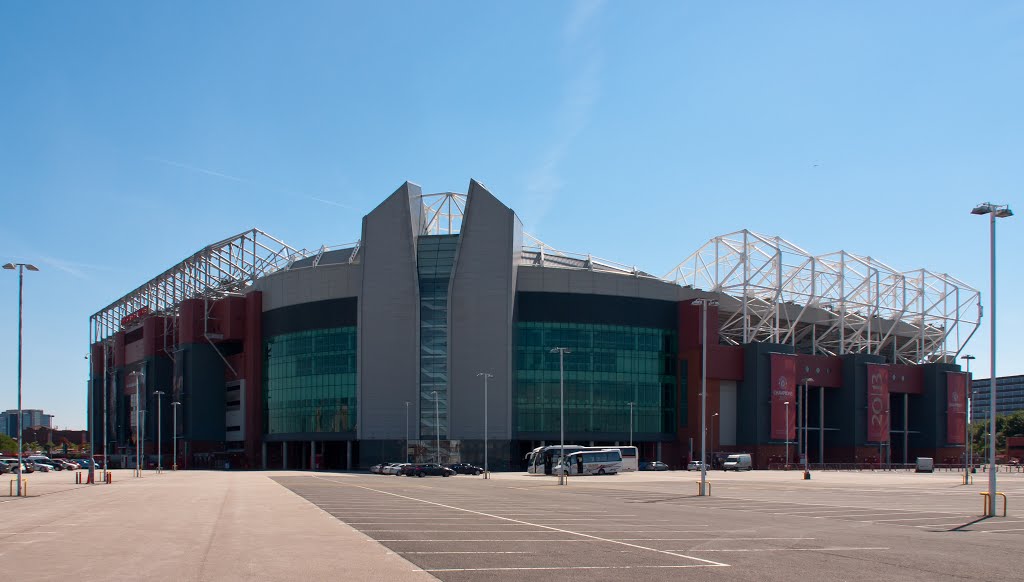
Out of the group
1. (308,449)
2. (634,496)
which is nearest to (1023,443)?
(308,449)

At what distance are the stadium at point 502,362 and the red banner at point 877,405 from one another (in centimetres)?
28

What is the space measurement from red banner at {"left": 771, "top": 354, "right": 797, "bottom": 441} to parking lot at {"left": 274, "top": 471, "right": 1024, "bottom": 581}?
77152 mm

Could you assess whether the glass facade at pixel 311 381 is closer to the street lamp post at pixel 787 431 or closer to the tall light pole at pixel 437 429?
the tall light pole at pixel 437 429

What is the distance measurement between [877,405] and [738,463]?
1278 inches

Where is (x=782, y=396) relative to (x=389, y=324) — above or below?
below

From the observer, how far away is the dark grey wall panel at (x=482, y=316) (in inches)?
4582

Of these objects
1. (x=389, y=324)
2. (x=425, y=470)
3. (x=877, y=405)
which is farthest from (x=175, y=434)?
(x=877, y=405)

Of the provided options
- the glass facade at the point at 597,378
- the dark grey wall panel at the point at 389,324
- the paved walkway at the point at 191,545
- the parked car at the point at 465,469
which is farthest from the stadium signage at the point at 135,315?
the paved walkway at the point at 191,545

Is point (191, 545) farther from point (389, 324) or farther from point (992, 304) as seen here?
point (389, 324)

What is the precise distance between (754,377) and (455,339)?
1532 inches

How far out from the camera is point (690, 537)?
26125mm

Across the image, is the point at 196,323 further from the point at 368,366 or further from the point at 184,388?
the point at 368,366

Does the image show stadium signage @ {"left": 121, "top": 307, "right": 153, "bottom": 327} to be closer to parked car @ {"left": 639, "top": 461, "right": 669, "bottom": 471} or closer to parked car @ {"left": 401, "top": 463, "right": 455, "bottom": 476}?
parked car @ {"left": 401, "top": 463, "right": 455, "bottom": 476}

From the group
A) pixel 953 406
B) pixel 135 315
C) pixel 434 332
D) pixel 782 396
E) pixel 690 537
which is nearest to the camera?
pixel 690 537
